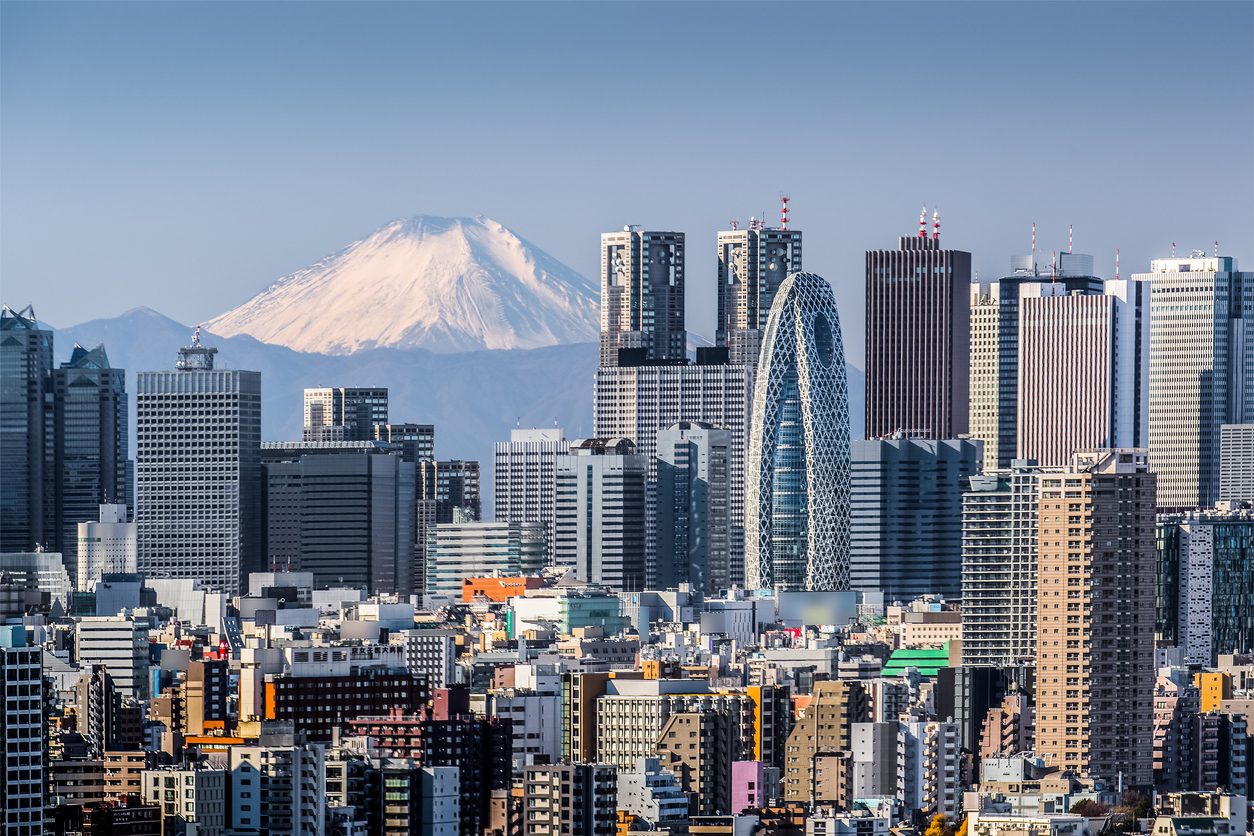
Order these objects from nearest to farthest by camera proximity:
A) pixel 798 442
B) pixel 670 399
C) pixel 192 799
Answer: pixel 192 799 → pixel 798 442 → pixel 670 399

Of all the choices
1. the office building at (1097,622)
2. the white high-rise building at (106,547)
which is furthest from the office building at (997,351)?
the office building at (1097,622)

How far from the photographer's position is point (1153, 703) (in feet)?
173

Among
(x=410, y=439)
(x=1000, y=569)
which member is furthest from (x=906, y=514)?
(x=1000, y=569)

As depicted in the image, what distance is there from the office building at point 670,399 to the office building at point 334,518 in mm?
11705

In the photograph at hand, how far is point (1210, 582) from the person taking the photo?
77.4 m

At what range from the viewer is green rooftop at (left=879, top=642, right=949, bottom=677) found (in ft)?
217

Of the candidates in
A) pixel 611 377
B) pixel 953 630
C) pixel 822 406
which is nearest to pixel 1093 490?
pixel 953 630

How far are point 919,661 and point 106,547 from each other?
113ft

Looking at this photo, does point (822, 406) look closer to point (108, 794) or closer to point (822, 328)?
point (822, 328)

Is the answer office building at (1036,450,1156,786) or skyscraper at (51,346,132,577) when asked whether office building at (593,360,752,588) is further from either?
office building at (1036,450,1156,786)

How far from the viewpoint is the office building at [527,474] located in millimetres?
112750

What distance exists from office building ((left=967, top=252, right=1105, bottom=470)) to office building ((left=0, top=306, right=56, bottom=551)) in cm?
2754

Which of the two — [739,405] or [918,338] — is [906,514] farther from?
[739,405]

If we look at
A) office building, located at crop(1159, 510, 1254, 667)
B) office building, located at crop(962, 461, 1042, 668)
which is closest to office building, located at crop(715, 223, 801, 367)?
office building, located at crop(1159, 510, 1254, 667)
